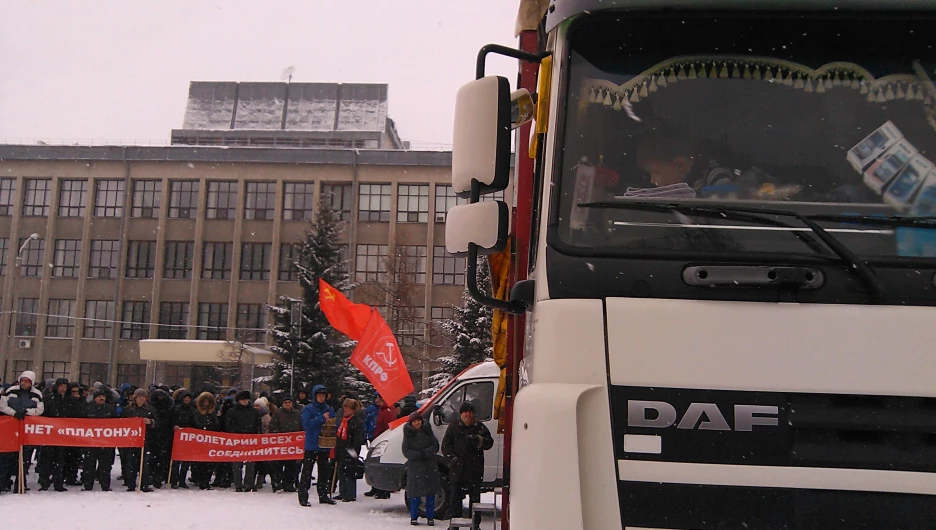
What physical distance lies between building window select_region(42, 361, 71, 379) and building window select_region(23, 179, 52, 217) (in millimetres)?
9500

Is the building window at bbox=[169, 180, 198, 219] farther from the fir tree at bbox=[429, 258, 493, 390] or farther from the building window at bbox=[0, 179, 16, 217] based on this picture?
the fir tree at bbox=[429, 258, 493, 390]

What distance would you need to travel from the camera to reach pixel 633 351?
3.14 meters

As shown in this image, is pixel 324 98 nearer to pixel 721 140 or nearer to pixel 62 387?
pixel 62 387

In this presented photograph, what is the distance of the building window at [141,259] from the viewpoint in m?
57.8

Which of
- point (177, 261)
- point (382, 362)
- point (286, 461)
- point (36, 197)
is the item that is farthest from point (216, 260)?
point (286, 461)

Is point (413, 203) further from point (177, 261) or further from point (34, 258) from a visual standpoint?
point (34, 258)

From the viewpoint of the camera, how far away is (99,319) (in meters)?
57.2

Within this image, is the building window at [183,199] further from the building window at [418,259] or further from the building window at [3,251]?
the building window at [418,259]

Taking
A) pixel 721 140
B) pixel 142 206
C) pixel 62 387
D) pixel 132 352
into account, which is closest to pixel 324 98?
pixel 142 206

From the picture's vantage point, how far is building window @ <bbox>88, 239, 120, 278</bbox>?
5797 centimetres

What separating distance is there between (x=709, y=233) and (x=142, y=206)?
59.2 m

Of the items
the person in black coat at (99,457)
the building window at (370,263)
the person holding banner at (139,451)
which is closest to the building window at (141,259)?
the building window at (370,263)

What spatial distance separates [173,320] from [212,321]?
8.39 feet

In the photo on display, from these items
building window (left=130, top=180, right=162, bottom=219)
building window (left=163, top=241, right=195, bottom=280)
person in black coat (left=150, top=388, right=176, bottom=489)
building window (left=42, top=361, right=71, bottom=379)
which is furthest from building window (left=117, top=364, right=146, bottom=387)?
person in black coat (left=150, top=388, right=176, bottom=489)
